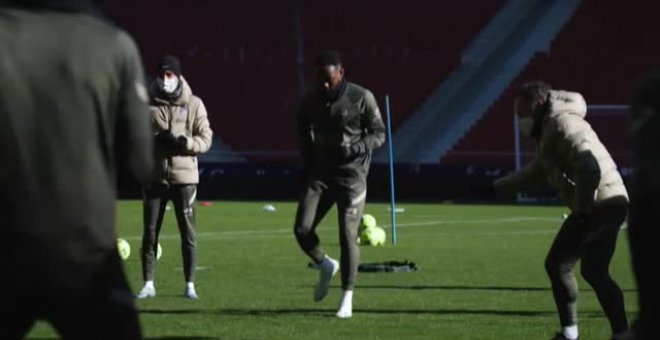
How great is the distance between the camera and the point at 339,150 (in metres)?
13.7

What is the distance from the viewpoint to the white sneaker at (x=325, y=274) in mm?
13938

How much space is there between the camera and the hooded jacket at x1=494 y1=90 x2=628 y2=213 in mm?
11016

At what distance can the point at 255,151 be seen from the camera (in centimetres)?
4469

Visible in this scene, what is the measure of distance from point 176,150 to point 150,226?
76 cm

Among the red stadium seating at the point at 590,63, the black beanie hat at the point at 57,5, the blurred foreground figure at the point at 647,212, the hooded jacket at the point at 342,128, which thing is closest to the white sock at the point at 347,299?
the hooded jacket at the point at 342,128

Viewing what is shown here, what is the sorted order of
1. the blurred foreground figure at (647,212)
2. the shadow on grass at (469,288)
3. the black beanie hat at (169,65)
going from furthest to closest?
the shadow on grass at (469,288) → the black beanie hat at (169,65) → the blurred foreground figure at (647,212)

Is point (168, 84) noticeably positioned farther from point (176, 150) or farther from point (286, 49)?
point (286, 49)

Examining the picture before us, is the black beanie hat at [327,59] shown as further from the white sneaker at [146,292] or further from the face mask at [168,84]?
the white sneaker at [146,292]

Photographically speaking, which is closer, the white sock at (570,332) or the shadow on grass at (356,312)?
the white sock at (570,332)

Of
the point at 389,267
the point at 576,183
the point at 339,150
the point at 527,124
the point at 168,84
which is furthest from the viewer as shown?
the point at 389,267

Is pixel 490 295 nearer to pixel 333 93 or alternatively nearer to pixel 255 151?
pixel 333 93

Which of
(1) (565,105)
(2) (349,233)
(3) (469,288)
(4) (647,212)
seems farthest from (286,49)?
(4) (647,212)

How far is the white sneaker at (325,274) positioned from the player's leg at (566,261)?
2.85 meters

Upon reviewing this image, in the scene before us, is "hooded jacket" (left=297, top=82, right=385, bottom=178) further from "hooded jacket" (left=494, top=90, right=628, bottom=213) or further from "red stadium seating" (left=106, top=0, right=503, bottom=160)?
"red stadium seating" (left=106, top=0, right=503, bottom=160)
